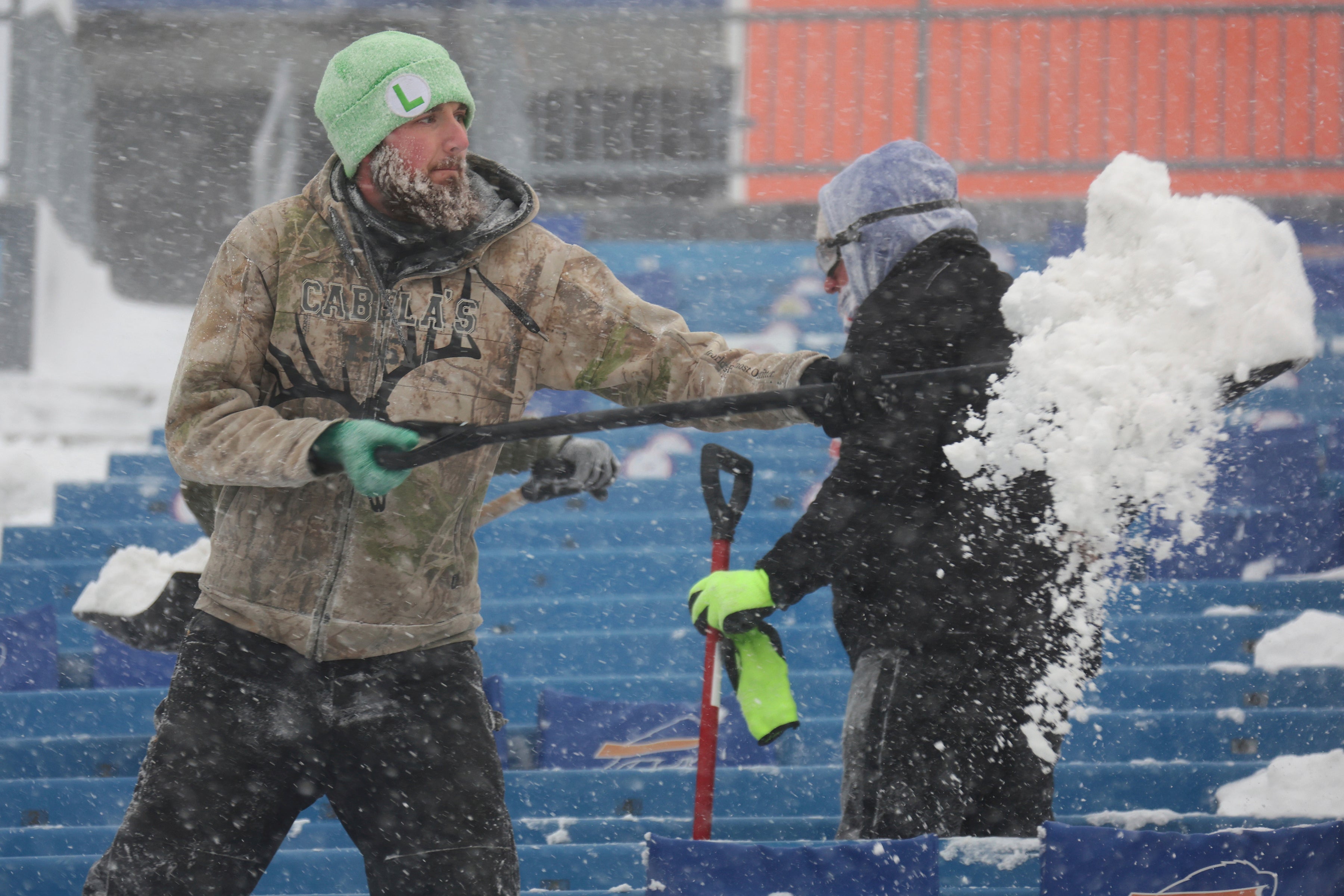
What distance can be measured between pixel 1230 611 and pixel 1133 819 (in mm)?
1681

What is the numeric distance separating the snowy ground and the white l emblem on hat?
18.5ft

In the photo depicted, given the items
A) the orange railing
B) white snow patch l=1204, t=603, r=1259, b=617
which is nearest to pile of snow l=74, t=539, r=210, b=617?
white snow patch l=1204, t=603, r=1259, b=617

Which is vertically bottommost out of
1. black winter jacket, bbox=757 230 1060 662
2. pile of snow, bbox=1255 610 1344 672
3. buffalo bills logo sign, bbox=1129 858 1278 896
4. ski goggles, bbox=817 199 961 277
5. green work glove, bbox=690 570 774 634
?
buffalo bills logo sign, bbox=1129 858 1278 896

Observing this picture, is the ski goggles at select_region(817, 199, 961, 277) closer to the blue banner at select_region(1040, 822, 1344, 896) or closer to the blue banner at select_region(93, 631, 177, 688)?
the blue banner at select_region(1040, 822, 1344, 896)

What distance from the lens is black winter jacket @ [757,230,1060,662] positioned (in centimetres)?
238

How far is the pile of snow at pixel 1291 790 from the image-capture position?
3816mm

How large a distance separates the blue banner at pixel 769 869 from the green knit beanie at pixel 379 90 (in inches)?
56.2

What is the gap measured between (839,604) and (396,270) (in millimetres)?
1123

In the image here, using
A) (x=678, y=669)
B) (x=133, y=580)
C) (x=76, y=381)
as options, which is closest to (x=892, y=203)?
(x=133, y=580)

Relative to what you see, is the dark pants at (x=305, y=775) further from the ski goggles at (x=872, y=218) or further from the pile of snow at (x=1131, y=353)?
the ski goggles at (x=872, y=218)

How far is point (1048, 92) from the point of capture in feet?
29.1

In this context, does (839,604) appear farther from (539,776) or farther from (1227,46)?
(1227,46)

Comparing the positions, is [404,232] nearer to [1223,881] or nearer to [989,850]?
[989,850]

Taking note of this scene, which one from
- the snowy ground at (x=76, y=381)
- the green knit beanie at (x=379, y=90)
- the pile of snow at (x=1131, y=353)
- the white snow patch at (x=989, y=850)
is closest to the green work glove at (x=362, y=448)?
the green knit beanie at (x=379, y=90)
